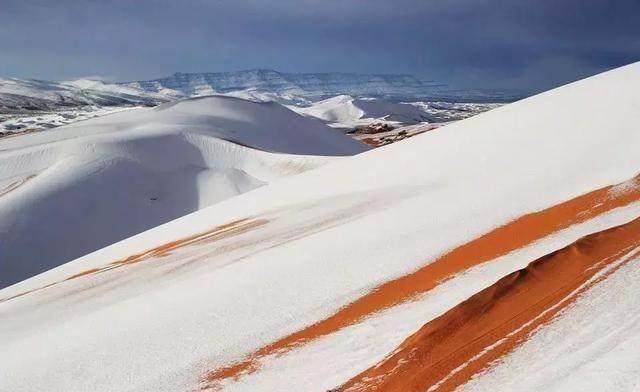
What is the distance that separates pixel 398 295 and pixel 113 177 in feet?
134

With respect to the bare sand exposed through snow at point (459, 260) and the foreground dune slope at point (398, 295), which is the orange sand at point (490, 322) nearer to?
the foreground dune slope at point (398, 295)

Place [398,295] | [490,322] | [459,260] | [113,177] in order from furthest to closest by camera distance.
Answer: [113,177] → [459,260] → [398,295] → [490,322]

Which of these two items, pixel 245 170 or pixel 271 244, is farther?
pixel 245 170

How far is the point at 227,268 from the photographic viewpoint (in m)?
10.4

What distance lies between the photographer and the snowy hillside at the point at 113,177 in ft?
111

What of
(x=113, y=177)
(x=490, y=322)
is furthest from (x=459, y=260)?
(x=113, y=177)

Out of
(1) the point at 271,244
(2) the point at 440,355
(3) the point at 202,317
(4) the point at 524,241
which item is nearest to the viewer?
(2) the point at 440,355

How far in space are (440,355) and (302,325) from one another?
2.23m

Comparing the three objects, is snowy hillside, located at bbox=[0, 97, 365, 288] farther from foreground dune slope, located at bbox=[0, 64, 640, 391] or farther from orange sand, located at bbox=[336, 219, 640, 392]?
orange sand, located at bbox=[336, 219, 640, 392]

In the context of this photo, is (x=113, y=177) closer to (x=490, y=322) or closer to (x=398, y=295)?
(x=398, y=295)

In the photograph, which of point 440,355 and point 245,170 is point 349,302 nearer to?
point 440,355

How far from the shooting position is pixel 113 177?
43250mm

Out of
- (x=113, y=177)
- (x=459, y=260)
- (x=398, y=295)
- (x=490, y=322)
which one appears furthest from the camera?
(x=113, y=177)

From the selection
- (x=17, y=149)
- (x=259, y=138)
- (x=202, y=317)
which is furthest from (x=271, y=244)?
(x=259, y=138)
